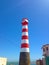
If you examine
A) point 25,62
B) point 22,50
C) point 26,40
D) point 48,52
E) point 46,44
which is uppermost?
point 46,44

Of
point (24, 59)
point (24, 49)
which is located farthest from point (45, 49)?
point (24, 59)

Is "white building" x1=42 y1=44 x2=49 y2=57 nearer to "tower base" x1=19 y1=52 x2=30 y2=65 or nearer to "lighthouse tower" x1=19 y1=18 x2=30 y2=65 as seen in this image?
"lighthouse tower" x1=19 y1=18 x2=30 y2=65

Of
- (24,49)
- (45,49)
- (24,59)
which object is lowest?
(24,59)

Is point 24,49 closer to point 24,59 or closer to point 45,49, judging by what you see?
point 24,59

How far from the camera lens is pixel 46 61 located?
26.3 metres

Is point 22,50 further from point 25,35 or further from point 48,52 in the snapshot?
point 48,52

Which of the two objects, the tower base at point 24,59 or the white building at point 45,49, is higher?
the white building at point 45,49

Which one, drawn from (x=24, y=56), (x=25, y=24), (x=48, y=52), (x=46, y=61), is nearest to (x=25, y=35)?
(x=25, y=24)

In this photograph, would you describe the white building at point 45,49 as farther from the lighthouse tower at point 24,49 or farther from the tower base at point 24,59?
the tower base at point 24,59

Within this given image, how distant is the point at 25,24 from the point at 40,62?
58.9 feet

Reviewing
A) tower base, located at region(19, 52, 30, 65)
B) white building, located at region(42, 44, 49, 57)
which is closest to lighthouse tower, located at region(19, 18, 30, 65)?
tower base, located at region(19, 52, 30, 65)

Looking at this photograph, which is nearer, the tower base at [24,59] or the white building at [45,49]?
the tower base at [24,59]

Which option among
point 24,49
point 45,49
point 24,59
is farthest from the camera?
point 45,49

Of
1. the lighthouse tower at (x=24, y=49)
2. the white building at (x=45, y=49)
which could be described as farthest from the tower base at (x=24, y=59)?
the white building at (x=45, y=49)
